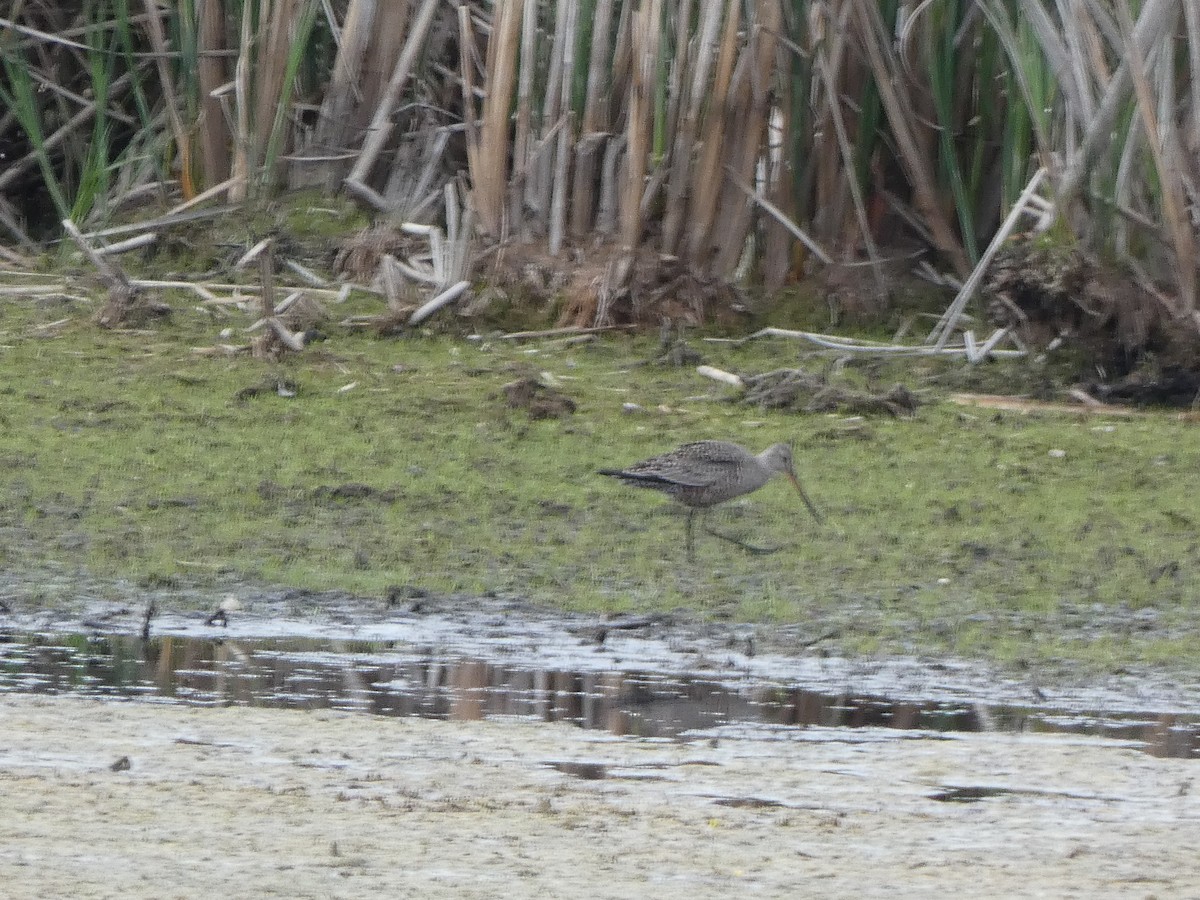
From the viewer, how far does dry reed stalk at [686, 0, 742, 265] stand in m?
10.5

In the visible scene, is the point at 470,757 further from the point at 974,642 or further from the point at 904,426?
the point at 904,426

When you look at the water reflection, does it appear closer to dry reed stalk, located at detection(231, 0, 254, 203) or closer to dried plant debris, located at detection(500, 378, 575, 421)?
dried plant debris, located at detection(500, 378, 575, 421)

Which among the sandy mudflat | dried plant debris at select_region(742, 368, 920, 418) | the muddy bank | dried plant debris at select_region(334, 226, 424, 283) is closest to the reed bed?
dried plant debris at select_region(334, 226, 424, 283)

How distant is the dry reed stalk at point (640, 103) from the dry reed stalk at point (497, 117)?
2.15ft

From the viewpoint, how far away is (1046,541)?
301 inches

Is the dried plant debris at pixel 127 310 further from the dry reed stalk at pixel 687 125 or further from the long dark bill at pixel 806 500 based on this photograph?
the long dark bill at pixel 806 500

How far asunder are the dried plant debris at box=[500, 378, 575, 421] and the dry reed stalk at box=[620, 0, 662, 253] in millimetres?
1496

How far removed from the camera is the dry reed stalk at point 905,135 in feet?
34.4

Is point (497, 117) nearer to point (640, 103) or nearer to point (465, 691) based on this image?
point (640, 103)

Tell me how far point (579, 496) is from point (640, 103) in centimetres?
296

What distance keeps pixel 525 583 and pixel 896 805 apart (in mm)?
2525

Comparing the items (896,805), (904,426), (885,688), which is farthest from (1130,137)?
(896,805)

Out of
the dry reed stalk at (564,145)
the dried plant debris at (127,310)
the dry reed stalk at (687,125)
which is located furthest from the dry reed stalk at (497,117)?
the dried plant debris at (127,310)

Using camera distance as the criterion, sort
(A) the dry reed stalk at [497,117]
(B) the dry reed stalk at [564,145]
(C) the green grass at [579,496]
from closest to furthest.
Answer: (C) the green grass at [579,496] < (B) the dry reed stalk at [564,145] < (A) the dry reed stalk at [497,117]
